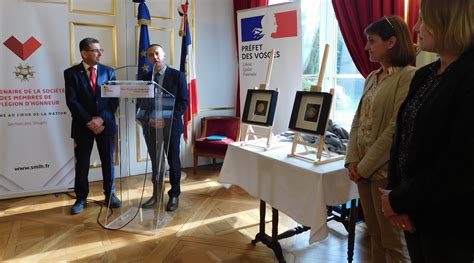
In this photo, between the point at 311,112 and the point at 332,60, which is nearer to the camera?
the point at 311,112

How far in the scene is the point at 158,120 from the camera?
2.70m

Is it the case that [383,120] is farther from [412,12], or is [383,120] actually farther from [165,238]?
[165,238]

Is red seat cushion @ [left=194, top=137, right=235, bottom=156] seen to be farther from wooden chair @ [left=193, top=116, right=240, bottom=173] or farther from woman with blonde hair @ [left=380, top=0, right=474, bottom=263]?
woman with blonde hair @ [left=380, top=0, right=474, bottom=263]

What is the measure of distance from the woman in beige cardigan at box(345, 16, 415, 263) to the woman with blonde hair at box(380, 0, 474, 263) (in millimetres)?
481

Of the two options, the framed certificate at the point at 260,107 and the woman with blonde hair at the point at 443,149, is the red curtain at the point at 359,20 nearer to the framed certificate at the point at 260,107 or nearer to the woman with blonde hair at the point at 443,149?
the framed certificate at the point at 260,107

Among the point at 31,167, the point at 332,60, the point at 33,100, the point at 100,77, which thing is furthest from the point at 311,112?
the point at 31,167

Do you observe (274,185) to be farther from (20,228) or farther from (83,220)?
(20,228)

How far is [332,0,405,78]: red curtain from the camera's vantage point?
9.48ft

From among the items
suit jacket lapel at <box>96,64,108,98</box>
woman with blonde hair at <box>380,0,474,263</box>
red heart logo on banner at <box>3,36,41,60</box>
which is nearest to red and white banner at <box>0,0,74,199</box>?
red heart logo on banner at <box>3,36,41,60</box>

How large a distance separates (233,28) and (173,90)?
203cm

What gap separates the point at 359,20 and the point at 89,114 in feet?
8.29

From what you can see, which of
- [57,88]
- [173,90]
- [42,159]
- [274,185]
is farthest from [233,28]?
[274,185]

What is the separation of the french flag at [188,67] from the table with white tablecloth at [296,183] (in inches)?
76.0

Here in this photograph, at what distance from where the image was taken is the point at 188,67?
14.7ft
